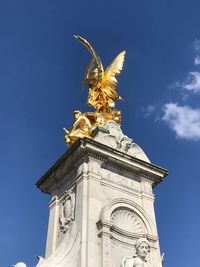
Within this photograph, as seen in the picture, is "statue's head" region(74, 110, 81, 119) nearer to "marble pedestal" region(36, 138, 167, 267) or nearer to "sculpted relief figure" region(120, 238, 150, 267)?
"marble pedestal" region(36, 138, 167, 267)

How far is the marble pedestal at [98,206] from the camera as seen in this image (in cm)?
1140

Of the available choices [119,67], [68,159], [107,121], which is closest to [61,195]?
[68,159]

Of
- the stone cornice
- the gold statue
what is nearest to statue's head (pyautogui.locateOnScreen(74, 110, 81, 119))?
the gold statue

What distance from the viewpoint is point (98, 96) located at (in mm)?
16266

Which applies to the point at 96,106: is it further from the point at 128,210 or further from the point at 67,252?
the point at 67,252

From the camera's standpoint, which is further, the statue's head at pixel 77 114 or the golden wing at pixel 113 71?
the golden wing at pixel 113 71

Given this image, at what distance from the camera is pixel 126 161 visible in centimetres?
1350

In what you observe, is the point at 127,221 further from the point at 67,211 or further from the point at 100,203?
the point at 67,211

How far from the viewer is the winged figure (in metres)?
16.1

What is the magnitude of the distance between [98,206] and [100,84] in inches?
238

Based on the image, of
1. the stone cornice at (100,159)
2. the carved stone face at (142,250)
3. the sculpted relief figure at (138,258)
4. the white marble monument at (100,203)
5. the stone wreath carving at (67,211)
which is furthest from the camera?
the stone cornice at (100,159)

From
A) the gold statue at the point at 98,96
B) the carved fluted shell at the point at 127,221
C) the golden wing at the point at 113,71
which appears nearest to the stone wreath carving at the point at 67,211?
the carved fluted shell at the point at 127,221

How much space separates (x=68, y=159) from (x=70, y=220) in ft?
6.82

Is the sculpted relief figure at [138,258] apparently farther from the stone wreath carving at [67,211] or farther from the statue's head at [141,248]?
the stone wreath carving at [67,211]
